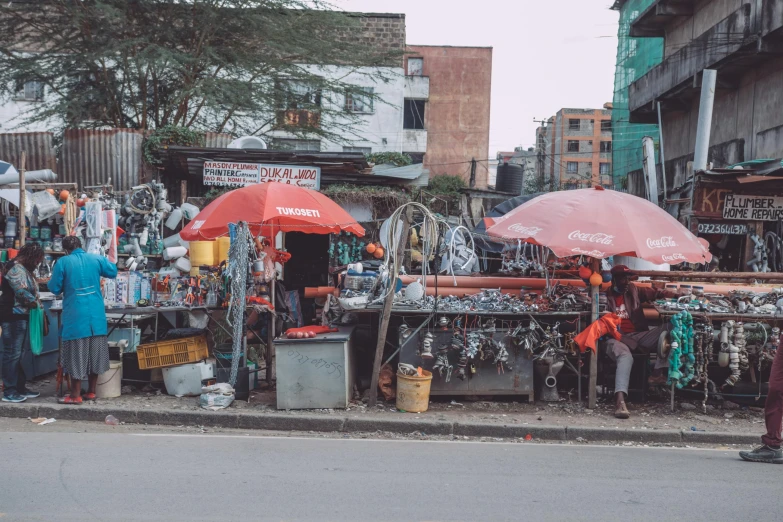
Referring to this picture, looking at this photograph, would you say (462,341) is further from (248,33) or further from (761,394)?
(248,33)

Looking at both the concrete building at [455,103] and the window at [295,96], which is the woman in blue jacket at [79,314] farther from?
the concrete building at [455,103]

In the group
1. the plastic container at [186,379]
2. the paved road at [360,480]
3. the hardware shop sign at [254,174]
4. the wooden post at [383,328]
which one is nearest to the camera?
the paved road at [360,480]

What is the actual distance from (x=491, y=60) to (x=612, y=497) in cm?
4430

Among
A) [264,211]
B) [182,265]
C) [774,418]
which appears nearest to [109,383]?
[264,211]

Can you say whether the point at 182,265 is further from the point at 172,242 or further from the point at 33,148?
the point at 33,148

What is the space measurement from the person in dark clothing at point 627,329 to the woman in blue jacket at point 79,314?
245 inches

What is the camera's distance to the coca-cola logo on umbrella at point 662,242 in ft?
26.4

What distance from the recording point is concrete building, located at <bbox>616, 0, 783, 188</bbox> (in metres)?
18.2

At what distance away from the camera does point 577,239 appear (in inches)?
314

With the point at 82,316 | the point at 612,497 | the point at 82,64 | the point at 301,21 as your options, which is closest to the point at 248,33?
the point at 301,21

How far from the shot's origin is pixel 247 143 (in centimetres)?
1412

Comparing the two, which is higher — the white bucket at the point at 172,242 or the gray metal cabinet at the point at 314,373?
the white bucket at the point at 172,242

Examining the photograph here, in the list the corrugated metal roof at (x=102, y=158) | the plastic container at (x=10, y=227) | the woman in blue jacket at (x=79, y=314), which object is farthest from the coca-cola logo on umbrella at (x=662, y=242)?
the plastic container at (x=10, y=227)

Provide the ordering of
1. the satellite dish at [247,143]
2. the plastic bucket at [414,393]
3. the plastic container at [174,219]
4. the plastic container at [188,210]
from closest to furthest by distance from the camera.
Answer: the plastic bucket at [414,393]
the plastic container at [174,219]
the plastic container at [188,210]
the satellite dish at [247,143]
